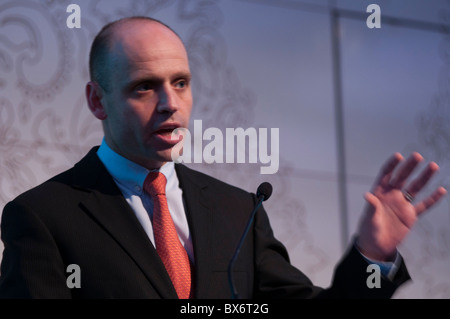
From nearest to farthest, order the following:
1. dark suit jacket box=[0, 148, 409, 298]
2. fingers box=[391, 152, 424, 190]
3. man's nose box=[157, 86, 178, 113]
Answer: fingers box=[391, 152, 424, 190] < dark suit jacket box=[0, 148, 409, 298] < man's nose box=[157, 86, 178, 113]

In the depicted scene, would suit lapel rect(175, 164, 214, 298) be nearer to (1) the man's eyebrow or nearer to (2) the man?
(2) the man

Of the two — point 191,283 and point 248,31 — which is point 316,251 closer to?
point 248,31

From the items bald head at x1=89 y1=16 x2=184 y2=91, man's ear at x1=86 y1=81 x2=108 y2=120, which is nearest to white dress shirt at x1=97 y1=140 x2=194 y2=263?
man's ear at x1=86 y1=81 x2=108 y2=120

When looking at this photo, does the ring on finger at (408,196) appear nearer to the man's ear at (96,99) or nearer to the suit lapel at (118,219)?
the suit lapel at (118,219)

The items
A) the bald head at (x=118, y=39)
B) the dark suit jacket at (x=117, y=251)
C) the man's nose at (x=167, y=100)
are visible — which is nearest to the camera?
the dark suit jacket at (x=117, y=251)

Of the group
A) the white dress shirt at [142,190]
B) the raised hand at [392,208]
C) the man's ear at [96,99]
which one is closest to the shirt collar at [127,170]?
the white dress shirt at [142,190]

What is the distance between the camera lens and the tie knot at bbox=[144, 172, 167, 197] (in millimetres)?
1605

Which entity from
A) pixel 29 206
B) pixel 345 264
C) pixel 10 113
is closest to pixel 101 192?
pixel 29 206

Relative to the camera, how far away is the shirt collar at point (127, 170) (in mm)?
1632

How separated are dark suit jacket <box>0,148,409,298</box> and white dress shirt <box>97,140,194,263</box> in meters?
0.02

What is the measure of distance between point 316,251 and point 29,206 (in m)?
1.65
